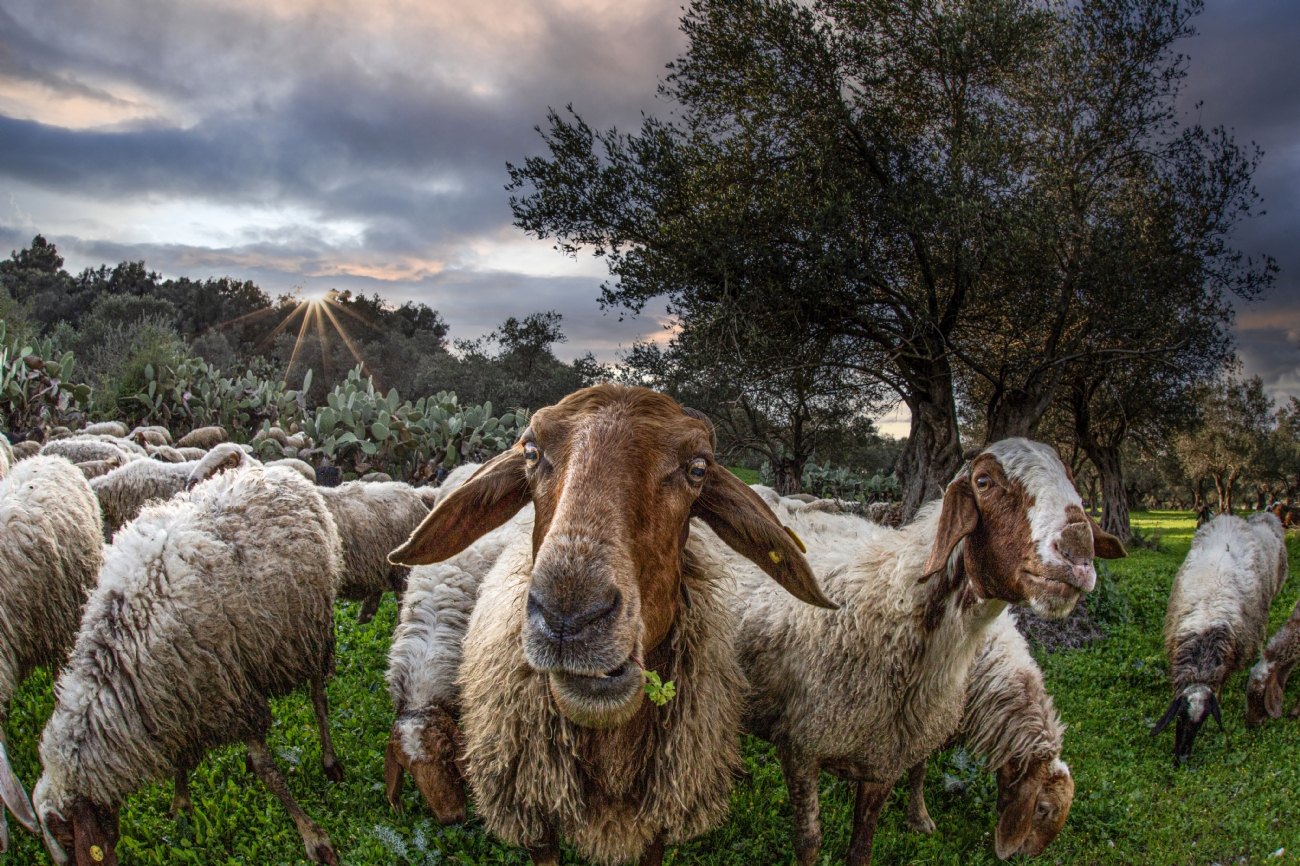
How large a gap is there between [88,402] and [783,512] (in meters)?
16.5

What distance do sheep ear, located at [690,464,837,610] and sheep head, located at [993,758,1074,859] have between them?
289 centimetres

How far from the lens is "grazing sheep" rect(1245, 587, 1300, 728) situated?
22.9ft

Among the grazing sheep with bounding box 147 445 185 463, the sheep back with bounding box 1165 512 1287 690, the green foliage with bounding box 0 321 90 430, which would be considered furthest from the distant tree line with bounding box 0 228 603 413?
the sheep back with bounding box 1165 512 1287 690

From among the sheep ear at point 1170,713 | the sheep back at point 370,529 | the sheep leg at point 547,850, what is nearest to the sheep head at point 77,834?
the sheep leg at point 547,850

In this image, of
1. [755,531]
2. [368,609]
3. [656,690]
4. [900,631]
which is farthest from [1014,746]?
[368,609]

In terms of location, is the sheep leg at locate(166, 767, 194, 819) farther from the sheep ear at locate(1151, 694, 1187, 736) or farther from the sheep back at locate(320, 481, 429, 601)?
the sheep ear at locate(1151, 694, 1187, 736)

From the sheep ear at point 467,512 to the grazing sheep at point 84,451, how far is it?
28.1ft

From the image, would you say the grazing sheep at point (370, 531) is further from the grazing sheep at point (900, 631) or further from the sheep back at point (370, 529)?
the grazing sheep at point (900, 631)

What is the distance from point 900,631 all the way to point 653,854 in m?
1.84

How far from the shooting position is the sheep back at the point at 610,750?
2723mm

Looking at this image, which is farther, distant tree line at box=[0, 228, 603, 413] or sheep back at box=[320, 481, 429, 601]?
distant tree line at box=[0, 228, 603, 413]

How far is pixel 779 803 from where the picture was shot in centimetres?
484

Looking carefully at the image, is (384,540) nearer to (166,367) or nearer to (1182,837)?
(1182,837)

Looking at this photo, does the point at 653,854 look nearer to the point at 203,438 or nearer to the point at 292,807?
the point at 292,807
